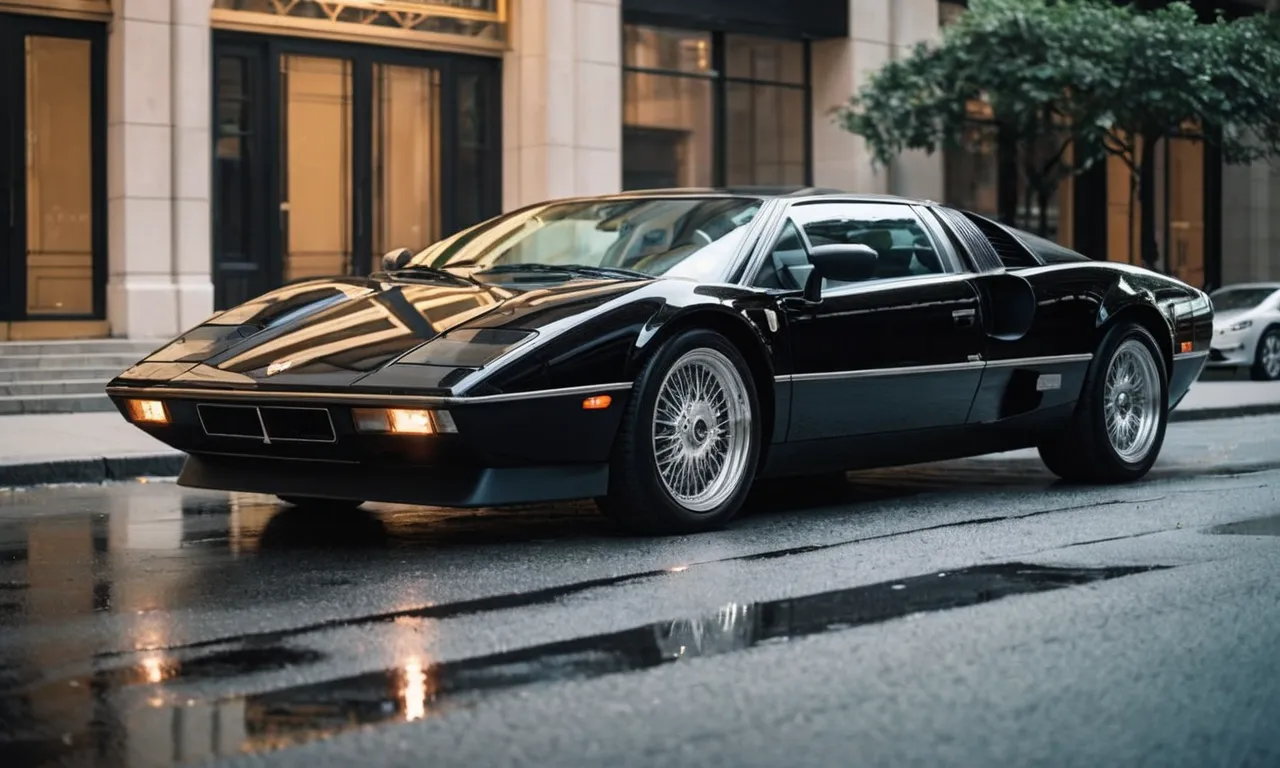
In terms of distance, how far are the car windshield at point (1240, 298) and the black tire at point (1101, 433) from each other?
13.9 metres

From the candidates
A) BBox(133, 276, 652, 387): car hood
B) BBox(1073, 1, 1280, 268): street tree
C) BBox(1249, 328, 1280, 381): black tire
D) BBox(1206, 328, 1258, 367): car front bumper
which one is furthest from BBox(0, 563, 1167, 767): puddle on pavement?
BBox(1249, 328, 1280, 381): black tire

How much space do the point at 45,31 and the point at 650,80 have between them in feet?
23.2

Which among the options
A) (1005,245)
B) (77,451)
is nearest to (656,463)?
(1005,245)

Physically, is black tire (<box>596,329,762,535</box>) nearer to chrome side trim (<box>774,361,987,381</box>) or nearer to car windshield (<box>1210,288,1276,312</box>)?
chrome side trim (<box>774,361,987,381</box>)

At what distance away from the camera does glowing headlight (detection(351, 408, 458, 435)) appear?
5914 millimetres

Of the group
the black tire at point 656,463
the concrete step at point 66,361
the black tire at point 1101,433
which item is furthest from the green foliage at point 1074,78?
the black tire at point 656,463

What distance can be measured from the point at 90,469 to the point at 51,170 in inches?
293

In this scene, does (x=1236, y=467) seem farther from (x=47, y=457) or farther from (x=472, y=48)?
(x=472, y=48)

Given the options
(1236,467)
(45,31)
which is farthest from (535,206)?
(45,31)

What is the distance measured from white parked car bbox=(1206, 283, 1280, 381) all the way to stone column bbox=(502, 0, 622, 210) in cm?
741

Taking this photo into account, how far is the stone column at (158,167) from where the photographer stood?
16.3 metres

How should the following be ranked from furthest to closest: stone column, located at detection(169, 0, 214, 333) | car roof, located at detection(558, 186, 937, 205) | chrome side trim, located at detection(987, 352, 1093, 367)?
stone column, located at detection(169, 0, 214, 333) → chrome side trim, located at detection(987, 352, 1093, 367) → car roof, located at detection(558, 186, 937, 205)

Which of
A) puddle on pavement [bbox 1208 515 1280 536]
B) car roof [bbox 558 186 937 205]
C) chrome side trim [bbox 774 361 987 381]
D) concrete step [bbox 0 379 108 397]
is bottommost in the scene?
puddle on pavement [bbox 1208 515 1280 536]

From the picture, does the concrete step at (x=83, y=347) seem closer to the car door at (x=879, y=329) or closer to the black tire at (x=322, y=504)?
the black tire at (x=322, y=504)
